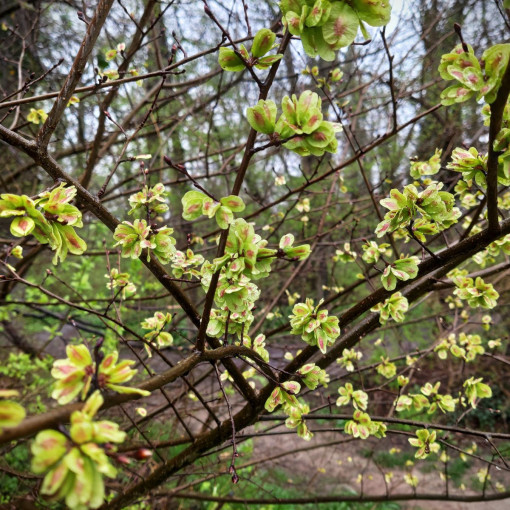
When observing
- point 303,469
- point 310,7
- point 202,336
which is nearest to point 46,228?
point 202,336

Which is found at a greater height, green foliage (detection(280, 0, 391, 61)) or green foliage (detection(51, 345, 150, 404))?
green foliage (detection(280, 0, 391, 61))

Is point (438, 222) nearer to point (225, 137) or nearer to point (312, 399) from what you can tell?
point (225, 137)

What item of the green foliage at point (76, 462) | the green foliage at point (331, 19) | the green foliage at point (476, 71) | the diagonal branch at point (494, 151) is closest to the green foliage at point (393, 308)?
the diagonal branch at point (494, 151)

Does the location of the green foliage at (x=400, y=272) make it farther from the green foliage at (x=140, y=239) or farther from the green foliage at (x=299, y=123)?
the green foliage at (x=140, y=239)

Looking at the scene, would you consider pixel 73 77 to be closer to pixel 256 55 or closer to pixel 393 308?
Result: pixel 256 55

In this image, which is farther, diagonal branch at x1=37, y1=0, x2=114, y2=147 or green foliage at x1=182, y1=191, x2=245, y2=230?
diagonal branch at x1=37, y1=0, x2=114, y2=147

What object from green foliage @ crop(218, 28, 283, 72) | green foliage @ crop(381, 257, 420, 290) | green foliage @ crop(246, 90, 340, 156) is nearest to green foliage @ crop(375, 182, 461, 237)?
green foliage @ crop(381, 257, 420, 290)

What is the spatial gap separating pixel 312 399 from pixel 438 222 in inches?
289

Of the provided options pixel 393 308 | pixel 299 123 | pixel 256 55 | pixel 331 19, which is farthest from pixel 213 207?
pixel 393 308

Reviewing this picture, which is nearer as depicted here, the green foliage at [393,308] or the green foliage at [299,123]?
the green foliage at [299,123]

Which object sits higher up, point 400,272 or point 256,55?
point 256,55

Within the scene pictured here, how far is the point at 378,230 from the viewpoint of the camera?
1218mm

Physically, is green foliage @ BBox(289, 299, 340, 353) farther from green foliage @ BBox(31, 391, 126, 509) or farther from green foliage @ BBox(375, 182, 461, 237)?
green foliage @ BBox(31, 391, 126, 509)

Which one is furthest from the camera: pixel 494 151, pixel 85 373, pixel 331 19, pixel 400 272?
pixel 400 272
